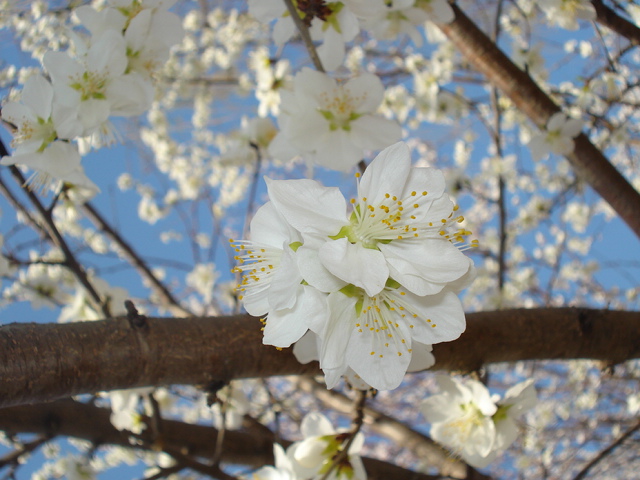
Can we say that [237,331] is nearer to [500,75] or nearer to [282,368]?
[282,368]

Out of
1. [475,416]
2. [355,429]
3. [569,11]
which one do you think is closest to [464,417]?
[475,416]

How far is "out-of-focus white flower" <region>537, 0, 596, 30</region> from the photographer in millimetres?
1638

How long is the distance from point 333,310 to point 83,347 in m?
0.51

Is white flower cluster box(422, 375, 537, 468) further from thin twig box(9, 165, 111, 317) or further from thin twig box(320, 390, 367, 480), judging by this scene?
thin twig box(9, 165, 111, 317)

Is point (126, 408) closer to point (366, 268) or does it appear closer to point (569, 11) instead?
point (366, 268)

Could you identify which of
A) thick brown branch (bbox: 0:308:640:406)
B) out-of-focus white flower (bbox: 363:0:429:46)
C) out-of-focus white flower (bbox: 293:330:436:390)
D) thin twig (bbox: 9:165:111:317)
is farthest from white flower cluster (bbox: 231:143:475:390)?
out-of-focus white flower (bbox: 363:0:429:46)

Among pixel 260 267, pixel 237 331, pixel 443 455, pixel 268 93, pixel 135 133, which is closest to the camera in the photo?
pixel 260 267

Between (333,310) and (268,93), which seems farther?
(268,93)

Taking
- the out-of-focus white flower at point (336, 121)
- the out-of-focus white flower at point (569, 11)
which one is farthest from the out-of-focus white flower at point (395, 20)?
the out-of-focus white flower at point (569, 11)

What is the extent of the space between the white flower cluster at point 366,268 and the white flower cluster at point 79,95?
0.55 meters

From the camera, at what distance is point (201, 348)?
1073 millimetres

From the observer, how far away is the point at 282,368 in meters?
1.13

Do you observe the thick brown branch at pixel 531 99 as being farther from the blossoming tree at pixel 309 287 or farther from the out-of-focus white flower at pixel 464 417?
the out-of-focus white flower at pixel 464 417

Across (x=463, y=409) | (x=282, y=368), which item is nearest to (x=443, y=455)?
(x=463, y=409)
